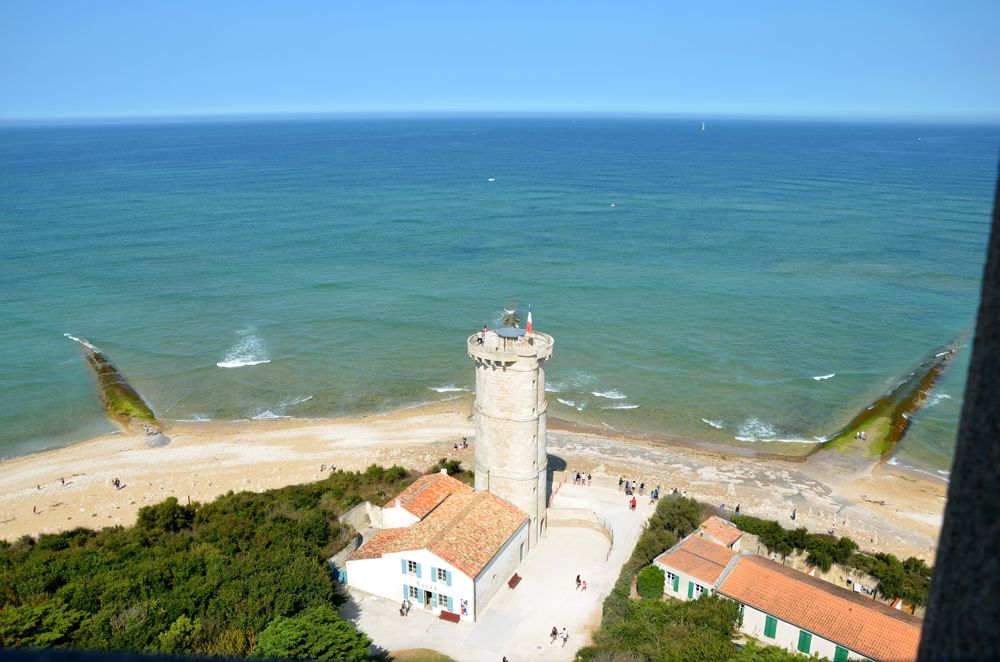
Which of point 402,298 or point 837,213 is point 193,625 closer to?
point 402,298

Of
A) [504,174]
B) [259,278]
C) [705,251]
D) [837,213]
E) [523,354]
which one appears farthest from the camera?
[504,174]

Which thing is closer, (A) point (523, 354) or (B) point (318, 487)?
(A) point (523, 354)

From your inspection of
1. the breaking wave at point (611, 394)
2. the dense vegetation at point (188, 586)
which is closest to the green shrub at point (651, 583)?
the dense vegetation at point (188, 586)

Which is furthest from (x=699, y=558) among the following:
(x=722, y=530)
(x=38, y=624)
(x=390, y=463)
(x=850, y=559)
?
(x=38, y=624)

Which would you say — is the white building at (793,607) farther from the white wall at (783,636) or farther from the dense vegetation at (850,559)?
the dense vegetation at (850,559)

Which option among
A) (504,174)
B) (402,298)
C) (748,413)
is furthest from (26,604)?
(504,174)

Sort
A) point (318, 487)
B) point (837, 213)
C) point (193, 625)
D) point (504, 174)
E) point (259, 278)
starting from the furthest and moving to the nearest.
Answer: point (504, 174)
point (837, 213)
point (259, 278)
point (318, 487)
point (193, 625)

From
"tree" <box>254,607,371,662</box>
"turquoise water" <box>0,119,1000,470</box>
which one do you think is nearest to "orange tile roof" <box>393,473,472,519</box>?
"tree" <box>254,607,371,662</box>
